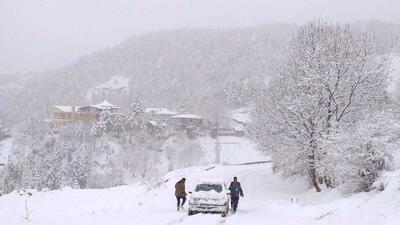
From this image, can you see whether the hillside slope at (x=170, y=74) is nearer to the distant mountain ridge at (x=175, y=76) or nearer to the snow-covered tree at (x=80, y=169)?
the distant mountain ridge at (x=175, y=76)

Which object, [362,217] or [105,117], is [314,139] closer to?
[362,217]

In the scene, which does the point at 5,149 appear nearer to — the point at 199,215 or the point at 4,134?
the point at 4,134

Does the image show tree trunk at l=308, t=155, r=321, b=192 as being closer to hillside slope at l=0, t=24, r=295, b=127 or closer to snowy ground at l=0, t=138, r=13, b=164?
snowy ground at l=0, t=138, r=13, b=164

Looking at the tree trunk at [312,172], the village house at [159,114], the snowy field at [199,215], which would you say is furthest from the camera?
the village house at [159,114]

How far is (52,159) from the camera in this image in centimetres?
8744

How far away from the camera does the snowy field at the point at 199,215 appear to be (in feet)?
52.2

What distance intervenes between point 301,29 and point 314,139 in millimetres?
6222

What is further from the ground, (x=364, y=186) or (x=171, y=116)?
(x=364, y=186)

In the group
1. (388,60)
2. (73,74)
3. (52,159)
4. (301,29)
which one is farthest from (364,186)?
(73,74)

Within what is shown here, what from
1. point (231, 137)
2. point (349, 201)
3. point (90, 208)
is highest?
point (349, 201)

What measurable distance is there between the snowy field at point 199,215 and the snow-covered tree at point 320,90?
2.93 m

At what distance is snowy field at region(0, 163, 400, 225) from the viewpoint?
52.2 ft

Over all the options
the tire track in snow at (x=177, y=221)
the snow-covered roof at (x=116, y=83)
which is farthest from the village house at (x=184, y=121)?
the tire track in snow at (x=177, y=221)

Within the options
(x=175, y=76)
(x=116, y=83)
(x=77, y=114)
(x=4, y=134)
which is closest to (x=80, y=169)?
(x=77, y=114)
